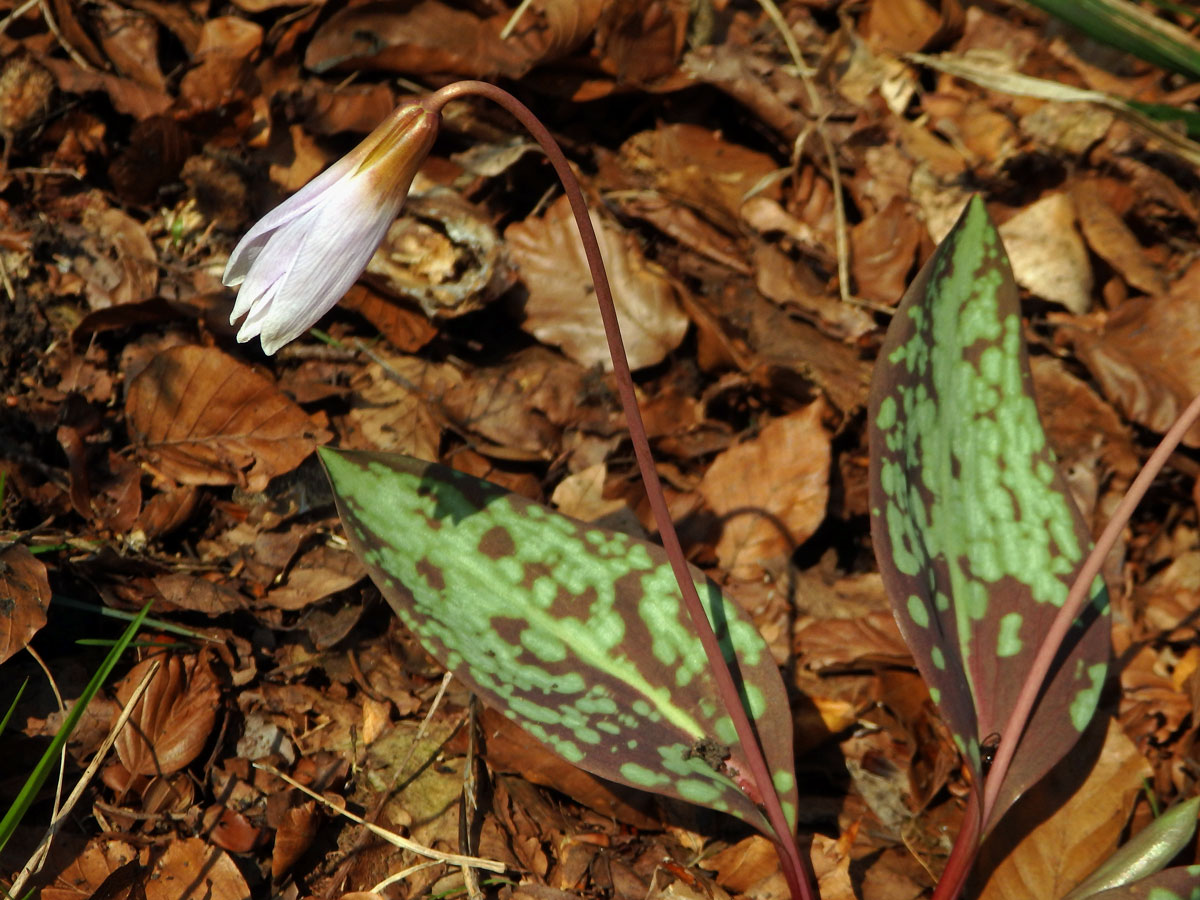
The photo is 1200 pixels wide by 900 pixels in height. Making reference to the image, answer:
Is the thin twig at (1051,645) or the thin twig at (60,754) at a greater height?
the thin twig at (1051,645)

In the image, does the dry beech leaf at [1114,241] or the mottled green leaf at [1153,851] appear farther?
the dry beech leaf at [1114,241]

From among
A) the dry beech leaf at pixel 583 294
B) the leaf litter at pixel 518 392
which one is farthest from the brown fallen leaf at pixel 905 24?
the dry beech leaf at pixel 583 294

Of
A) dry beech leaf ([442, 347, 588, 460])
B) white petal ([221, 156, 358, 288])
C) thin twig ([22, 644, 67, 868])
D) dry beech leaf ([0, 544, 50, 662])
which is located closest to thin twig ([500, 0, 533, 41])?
dry beech leaf ([442, 347, 588, 460])

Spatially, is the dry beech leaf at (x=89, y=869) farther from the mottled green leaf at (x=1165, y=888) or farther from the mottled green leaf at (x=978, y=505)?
the mottled green leaf at (x=1165, y=888)

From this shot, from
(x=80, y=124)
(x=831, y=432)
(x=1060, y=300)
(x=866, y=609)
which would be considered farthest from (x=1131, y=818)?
(x=80, y=124)

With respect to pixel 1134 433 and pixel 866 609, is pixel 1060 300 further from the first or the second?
pixel 866 609

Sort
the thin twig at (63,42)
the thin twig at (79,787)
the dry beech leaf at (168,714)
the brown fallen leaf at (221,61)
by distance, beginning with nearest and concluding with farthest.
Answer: the thin twig at (79,787), the dry beech leaf at (168,714), the thin twig at (63,42), the brown fallen leaf at (221,61)
